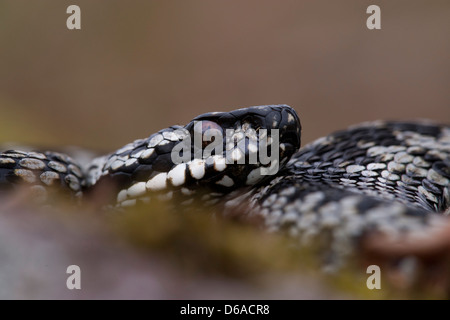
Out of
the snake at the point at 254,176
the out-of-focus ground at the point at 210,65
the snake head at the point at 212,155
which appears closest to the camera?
the snake at the point at 254,176

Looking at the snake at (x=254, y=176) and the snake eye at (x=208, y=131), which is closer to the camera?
the snake at (x=254, y=176)

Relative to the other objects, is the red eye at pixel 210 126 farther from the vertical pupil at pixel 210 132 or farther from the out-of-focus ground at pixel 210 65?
the out-of-focus ground at pixel 210 65

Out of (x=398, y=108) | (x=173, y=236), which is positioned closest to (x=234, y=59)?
(x=398, y=108)

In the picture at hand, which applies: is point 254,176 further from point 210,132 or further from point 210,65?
point 210,65

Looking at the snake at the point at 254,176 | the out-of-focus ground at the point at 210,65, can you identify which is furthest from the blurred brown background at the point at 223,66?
the snake at the point at 254,176

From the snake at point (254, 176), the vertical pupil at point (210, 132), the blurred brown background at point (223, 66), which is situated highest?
the blurred brown background at point (223, 66)

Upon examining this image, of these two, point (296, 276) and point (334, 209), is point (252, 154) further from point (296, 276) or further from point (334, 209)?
point (296, 276)

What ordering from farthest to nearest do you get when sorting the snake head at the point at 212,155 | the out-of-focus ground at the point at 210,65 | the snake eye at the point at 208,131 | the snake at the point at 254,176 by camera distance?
the out-of-focus ground at the point at 210,65 → the snake eye at the point at 208,131 → the snake head at the point at 212,155 → the snake at the point at 254,176

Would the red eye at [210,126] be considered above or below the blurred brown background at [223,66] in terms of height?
below
